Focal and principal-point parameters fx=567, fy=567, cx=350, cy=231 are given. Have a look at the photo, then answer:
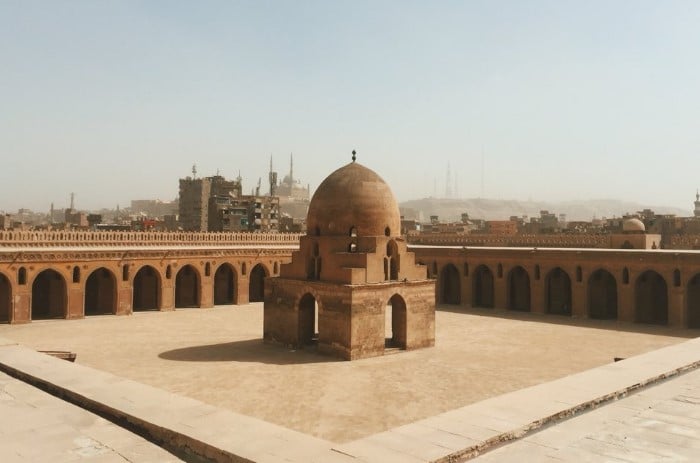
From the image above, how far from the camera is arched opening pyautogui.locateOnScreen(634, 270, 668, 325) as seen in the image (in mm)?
25250

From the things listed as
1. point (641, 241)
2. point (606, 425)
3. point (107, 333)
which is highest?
point (641, 241)

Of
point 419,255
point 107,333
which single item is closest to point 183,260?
point 107,333

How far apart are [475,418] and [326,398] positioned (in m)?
5.76

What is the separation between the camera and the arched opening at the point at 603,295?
2675cm

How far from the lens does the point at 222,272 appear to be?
31.0 m

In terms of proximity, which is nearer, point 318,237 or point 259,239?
point 318,237

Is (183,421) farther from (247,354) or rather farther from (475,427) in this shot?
(247,354)

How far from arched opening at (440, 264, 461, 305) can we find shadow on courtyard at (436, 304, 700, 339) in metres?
1.96

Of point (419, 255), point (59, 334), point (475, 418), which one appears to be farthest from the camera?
point (419, 255)

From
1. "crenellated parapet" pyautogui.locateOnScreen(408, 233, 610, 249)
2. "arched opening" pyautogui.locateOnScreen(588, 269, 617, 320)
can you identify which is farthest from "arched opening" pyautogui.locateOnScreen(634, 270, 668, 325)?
"crenellated parapet" pyautogui.locateOnScreen(408, 233, 610, 249)

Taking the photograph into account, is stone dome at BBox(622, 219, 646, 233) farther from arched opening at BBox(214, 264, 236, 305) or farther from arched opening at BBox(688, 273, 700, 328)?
arched opening at BBox(214, 264, 236, 305)

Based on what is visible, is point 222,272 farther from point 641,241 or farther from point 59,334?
point 641,241

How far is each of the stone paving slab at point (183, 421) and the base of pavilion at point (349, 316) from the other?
7645 millimetres

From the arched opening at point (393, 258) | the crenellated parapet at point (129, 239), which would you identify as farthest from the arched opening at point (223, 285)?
the arched opening at point (393, 258)
